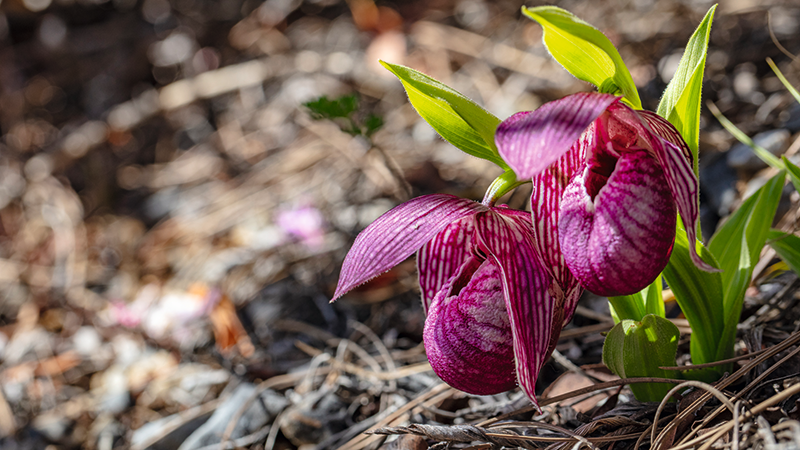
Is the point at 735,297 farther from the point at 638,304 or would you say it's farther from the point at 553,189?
the point at 553,189

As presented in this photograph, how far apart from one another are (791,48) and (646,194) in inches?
90.3

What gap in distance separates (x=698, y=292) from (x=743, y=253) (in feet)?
0.56

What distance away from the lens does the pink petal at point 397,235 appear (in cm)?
106

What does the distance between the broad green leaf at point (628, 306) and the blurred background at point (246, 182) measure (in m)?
0.49

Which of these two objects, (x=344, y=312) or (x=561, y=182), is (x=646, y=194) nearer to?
(x=561, y=182)

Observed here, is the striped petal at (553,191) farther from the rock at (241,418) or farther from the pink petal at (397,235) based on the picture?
the rock at (241,418)

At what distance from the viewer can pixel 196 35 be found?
5.01 m

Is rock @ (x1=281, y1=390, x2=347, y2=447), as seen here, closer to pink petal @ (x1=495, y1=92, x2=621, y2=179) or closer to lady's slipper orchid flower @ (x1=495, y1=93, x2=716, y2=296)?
lady's slipper orchid flower @ (x1=495, y1=93, x2=716, y2=296)

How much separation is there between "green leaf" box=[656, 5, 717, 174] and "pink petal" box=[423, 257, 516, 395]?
0.47m

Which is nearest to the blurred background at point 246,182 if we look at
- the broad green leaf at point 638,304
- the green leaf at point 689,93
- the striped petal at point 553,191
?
the broad green leaf at point 638,304

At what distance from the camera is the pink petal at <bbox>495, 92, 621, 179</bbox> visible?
2.78 feet

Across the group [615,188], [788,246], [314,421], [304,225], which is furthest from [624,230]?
[304,225]

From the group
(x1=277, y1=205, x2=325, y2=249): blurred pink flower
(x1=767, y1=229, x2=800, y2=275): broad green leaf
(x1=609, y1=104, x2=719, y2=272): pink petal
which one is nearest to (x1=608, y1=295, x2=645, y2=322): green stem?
(x1=609, y1=104, x2=719, y2=272): pink petal

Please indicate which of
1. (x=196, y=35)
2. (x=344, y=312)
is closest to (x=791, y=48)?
(x=344, y=312)
